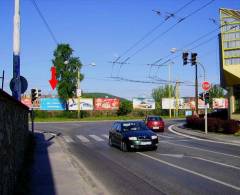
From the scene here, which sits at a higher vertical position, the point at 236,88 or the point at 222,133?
the point at 236,88

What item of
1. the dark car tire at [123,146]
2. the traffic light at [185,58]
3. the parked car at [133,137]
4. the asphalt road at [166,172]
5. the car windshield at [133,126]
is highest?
the traffic light at [185,58]

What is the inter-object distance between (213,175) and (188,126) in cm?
3003

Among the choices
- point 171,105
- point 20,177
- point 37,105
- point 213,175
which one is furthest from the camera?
point 171,105

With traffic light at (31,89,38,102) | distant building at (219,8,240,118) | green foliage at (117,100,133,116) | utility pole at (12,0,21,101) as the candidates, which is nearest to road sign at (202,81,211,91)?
distant building at (219,8,240,118)

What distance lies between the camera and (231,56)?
39156mm

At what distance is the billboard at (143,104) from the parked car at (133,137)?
63626mm

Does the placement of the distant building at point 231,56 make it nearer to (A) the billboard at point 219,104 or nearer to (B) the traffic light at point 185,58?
(B) the traffic light at point 185,58

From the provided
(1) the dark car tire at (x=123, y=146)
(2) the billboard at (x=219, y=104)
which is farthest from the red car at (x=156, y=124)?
(2) the billboard at (x=219, y=104)

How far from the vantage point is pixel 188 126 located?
140ft

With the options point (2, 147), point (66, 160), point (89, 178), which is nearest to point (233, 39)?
point (66, 160)

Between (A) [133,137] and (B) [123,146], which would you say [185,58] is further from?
(A) [133,137]

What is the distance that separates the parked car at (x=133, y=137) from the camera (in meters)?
20.9

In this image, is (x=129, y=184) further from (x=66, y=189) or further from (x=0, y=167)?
(x=0, y=167)

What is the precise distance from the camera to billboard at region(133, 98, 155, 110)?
87.4 m
